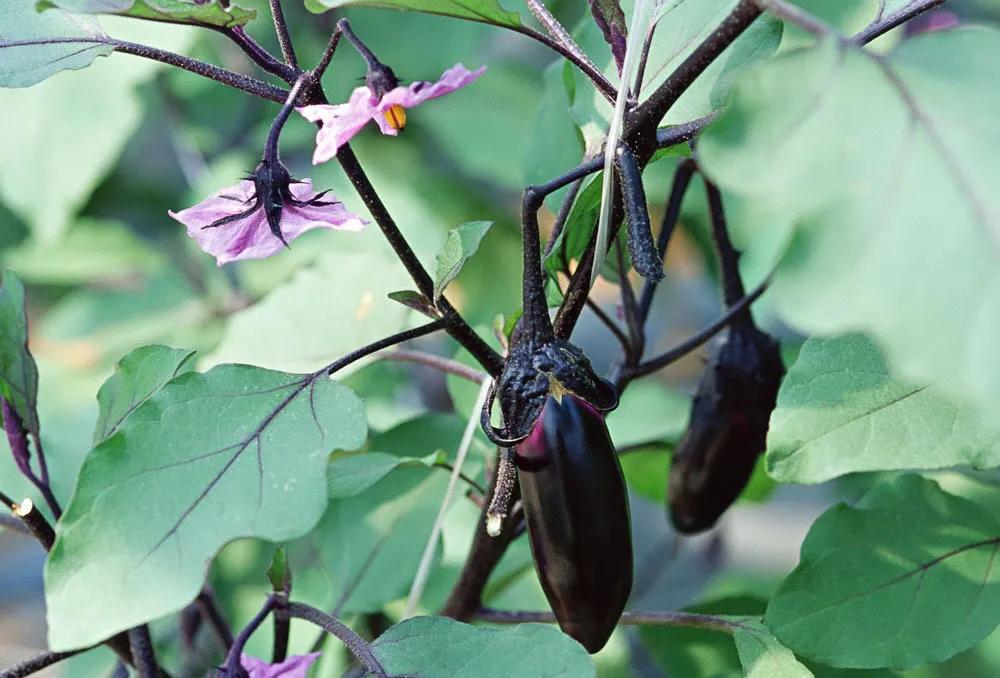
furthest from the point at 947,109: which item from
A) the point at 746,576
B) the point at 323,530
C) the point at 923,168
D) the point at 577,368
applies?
the point at 746,576

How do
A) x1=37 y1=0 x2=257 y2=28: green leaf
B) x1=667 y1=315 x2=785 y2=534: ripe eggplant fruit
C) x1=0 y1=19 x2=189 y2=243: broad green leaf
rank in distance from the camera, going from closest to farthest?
1. x1=37 y1=0 x2=257 y2=28: green leaf
2. x1=667 y1=315 x2=785 y2=534: ripe eggplant fruit
3. x1=0 y1=19 x2=189 y2=243: broad green leaf

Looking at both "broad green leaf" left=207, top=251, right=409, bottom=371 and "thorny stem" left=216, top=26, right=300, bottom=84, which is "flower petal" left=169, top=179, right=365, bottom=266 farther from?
"broad green leaf" left=207, top=251, right=409, bottom=371

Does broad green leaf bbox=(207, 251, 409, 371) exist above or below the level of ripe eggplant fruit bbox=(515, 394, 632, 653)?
above

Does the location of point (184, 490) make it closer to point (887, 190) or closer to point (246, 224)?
point (246, 224)

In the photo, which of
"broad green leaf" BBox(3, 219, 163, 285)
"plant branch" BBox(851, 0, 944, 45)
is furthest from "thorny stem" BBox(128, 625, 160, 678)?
"broad green leaf" BBox(3, 219, 163, 285)

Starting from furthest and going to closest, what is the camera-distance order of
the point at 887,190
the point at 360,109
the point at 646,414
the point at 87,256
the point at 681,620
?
1. the point at 87,256
2. the point at 646,414
3. the point at 681,620
4. the point at 360,109
5. the point at 887,190

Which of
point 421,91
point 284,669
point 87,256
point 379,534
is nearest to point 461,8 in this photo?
point 421,91

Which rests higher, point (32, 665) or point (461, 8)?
point (461, 8)

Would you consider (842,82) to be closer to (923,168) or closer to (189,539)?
(923,168)
